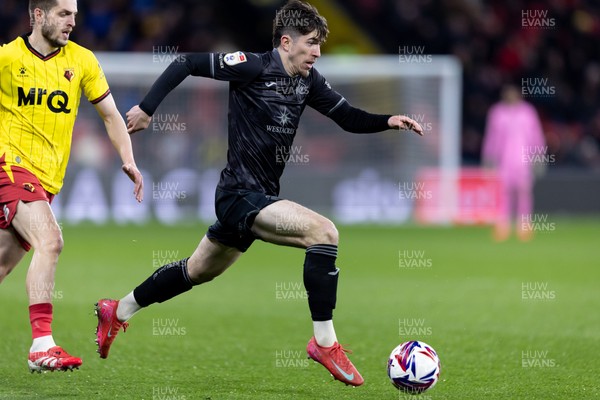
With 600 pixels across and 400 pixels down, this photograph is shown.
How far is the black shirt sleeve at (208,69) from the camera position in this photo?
20.7ft

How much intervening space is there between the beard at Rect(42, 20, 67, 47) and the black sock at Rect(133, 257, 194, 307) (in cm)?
149

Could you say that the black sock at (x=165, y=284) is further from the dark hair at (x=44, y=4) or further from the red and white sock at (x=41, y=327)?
the dark hair at (x=44, y=4)

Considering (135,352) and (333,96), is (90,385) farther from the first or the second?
(333,96)

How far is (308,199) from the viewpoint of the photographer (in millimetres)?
19938

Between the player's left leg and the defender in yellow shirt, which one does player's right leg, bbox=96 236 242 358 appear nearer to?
the defender in yellow shirt

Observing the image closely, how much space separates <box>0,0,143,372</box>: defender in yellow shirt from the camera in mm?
A: 5938

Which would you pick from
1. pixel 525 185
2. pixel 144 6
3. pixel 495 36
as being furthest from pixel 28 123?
pixel 495 36

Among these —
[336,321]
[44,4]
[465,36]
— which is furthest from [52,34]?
[465,36]

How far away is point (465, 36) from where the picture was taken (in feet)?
79.6

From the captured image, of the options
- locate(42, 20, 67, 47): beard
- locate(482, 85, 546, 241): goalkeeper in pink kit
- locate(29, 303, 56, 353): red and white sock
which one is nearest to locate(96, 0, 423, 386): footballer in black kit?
locate(42, 20, 67, 47): beard

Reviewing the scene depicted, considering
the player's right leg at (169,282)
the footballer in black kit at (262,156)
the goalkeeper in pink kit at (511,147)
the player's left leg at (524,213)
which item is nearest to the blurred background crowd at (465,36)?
the player's left leg at (524,213)

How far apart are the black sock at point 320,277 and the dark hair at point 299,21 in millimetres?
1280

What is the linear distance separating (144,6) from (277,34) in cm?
1686

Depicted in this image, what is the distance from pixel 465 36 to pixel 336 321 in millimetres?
16246
